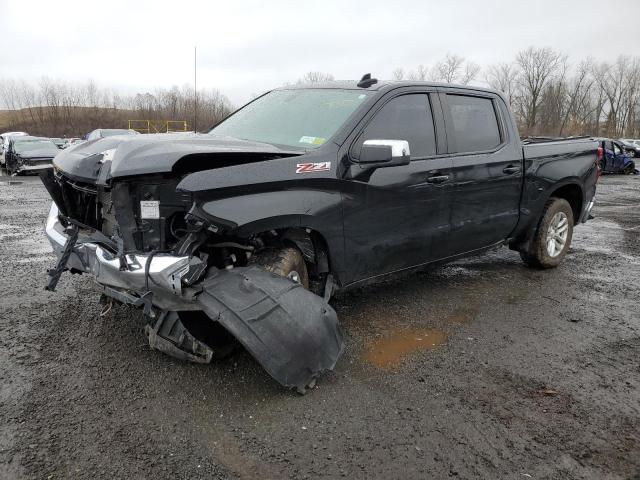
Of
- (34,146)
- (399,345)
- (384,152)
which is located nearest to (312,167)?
(384,152)

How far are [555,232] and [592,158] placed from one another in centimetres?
103

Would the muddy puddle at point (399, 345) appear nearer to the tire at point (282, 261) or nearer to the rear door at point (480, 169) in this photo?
the tire at point (282, 261)

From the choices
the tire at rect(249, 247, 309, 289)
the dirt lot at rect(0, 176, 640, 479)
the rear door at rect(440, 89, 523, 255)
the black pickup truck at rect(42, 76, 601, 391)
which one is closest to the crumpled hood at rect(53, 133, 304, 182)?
the black pickup truck at rect(42, 76, 601, 391)

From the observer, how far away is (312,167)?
346 cm

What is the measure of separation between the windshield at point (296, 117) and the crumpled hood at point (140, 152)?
0.91ft

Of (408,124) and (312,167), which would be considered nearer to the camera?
(312,167)

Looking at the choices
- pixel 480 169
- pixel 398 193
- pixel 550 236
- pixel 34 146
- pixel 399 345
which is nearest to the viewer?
pixel 399 345

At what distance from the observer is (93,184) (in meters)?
3.27

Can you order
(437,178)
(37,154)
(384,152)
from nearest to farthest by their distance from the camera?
(384,152) < (437,178) < (37,154)

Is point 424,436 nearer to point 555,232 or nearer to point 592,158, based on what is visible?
point 555,232

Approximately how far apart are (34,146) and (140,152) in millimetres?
18712

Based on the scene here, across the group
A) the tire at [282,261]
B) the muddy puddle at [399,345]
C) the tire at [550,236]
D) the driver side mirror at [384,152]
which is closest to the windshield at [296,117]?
the driver side mirror at [384,152]

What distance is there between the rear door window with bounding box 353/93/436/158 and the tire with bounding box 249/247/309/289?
988 mm

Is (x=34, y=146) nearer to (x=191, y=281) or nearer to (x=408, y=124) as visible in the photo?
(x=408, y=124)
